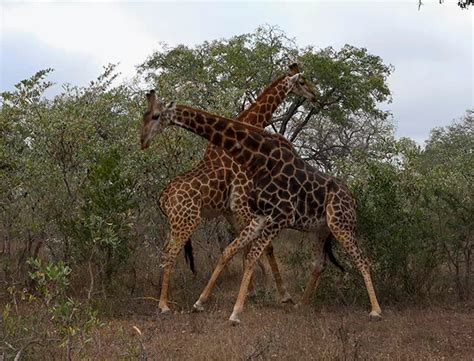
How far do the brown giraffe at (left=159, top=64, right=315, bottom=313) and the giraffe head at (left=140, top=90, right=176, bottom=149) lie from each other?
125cm

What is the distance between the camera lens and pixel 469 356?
6156 mm

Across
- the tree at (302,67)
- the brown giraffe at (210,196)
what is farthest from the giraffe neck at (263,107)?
the tree at (302,67)

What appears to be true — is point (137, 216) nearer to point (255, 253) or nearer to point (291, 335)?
point (255, 253)

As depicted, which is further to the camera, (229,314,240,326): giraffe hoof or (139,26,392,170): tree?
(139,26,392,170): tree

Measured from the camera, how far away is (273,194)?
27.1 ft

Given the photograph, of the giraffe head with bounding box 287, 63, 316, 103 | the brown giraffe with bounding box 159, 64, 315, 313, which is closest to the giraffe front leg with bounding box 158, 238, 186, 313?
the brown giraffe with bounding box 159, 64, 315, 313

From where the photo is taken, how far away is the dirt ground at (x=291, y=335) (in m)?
6.07

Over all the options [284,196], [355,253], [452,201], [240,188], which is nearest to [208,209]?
[240,188]

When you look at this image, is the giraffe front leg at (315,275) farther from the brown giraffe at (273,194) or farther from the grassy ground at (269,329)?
the brown giraffe at (273,194)

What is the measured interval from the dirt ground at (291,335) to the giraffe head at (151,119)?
214 centimetres

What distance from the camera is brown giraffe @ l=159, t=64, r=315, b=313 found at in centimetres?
861

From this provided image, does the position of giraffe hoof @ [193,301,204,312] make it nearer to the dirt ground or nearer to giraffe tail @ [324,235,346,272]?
the dirt ground

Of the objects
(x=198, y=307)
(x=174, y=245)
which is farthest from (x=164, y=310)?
(x=174, y=245)

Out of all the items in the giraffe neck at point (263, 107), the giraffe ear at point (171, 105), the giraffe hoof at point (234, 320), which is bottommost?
the giraffe hoof at point (234, 320)
